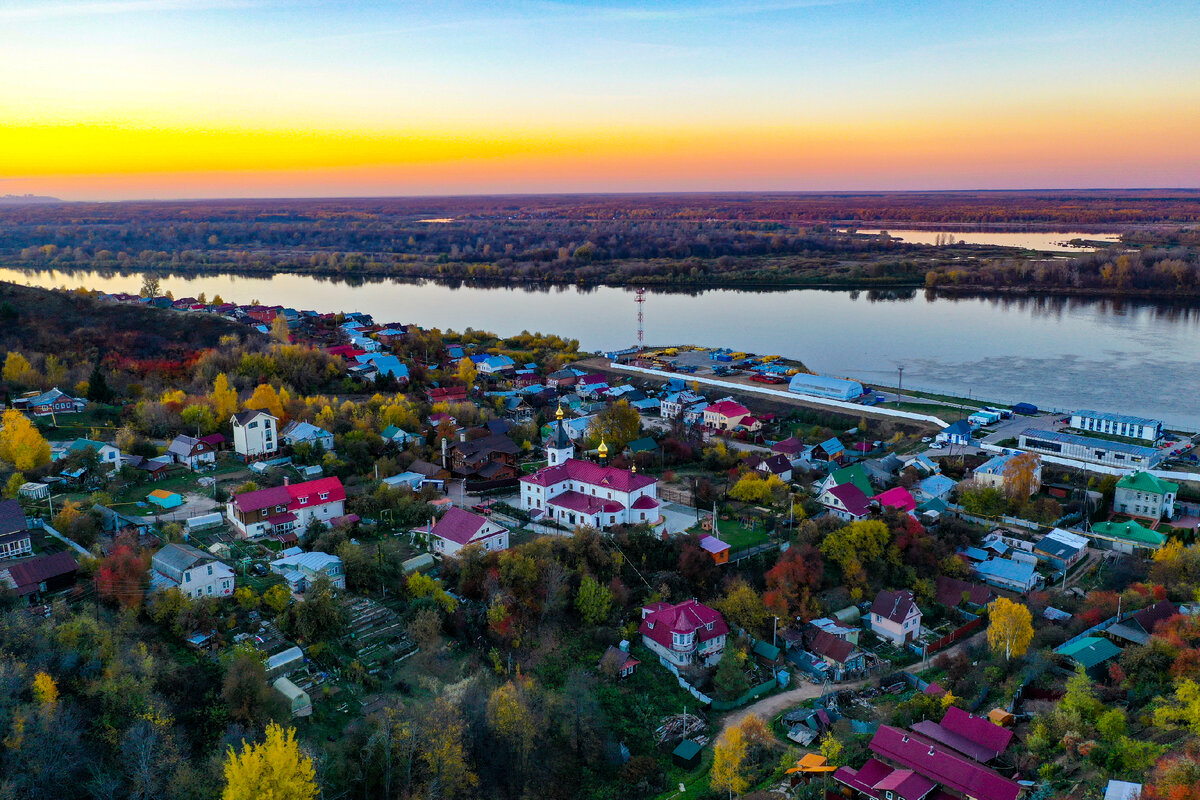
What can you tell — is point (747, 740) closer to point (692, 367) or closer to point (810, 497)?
point (810, 497)

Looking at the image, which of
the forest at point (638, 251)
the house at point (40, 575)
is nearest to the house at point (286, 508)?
the house at point (40, 575)

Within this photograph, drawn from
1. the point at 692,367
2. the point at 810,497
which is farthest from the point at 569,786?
the point at 692,367

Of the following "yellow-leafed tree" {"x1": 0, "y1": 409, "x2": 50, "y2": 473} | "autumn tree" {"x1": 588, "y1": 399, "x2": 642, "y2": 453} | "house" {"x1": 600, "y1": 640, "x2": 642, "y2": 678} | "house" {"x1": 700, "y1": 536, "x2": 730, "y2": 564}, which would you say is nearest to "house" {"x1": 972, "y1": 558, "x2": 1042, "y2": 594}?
"house" {"x1": 700, "y1": 536, "x2": 730, "y2": 564}

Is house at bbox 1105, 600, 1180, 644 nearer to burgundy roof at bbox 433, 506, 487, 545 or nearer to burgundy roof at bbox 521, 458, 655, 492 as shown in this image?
burgundy roof at bbox 521, 458, 655, 492

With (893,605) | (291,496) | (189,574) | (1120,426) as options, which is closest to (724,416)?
(1120,426)

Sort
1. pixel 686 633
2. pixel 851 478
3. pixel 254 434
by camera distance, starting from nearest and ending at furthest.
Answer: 1. pixel 686 633
2. pixel 851 478
3. pixel 254 434

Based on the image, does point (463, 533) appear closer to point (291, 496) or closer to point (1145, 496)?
point (291, 496)
